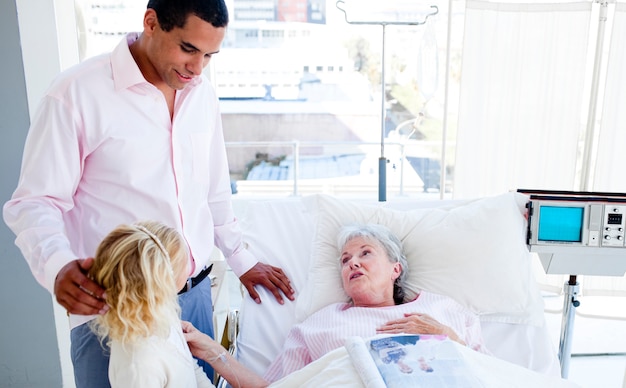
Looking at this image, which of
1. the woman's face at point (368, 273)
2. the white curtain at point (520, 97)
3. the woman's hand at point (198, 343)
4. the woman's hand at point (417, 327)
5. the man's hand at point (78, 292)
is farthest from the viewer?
the white curtain at point (520, 97)

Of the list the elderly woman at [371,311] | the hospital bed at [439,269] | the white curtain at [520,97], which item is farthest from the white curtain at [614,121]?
the elderly woman at [371,311]

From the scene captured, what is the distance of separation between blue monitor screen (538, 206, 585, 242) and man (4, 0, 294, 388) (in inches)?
41.9

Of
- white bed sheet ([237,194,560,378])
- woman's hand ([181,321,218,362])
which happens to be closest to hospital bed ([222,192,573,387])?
white bed sheet ([237,194,560,378])

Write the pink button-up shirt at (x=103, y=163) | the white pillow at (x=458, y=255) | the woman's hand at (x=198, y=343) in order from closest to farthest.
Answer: the pink button-up shirt at (x=103, y=163) → the woman's hand at (x=198, y=343) → the white pillow at (x=458, y=255)

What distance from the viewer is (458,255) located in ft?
6.13

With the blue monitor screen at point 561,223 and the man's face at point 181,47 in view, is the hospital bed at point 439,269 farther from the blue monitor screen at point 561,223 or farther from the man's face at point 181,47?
the man's face at point 181,47

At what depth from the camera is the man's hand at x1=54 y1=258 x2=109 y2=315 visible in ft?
3.45

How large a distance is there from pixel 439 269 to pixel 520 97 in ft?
4.03

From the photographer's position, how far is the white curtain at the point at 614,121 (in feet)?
8.66

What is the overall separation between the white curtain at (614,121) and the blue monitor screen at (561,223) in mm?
1187

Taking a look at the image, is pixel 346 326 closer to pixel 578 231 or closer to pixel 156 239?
pixel 156 239

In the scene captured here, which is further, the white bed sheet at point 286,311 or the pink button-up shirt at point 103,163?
the white bed sheet at point 286,311

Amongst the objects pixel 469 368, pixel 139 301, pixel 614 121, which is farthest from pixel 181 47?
pixel 614 121

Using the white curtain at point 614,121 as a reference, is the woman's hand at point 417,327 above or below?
below
